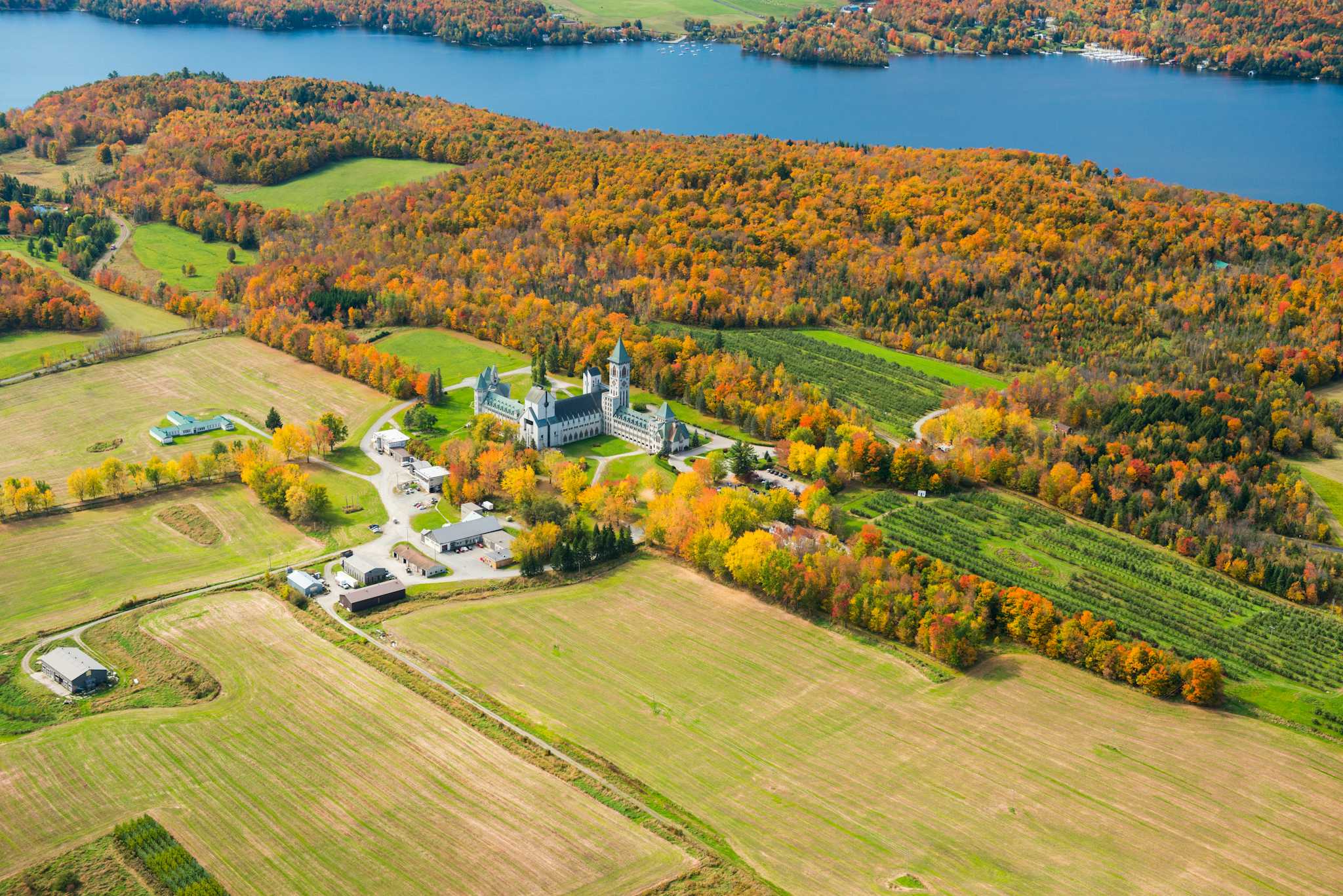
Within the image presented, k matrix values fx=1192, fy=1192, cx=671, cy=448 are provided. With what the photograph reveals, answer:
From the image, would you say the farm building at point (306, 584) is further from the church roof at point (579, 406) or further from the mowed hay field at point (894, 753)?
the church roof at point (579, 406)

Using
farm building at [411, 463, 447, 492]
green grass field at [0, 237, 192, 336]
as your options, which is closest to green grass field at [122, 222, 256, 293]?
green grass field at [0, 237, 192, 336]

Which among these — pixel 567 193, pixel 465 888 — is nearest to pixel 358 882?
pixel 465 888

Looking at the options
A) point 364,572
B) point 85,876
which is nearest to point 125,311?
point 364,572

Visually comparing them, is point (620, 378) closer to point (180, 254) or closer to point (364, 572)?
point (364, 572)

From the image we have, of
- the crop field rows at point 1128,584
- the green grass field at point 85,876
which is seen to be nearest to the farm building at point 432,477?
the crop field rows at point 1128,584

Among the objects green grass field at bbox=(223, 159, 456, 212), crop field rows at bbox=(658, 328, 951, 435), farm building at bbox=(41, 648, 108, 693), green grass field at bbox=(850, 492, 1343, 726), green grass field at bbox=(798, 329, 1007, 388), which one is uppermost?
green grass field at bbox=(223, 159, 456, 212)

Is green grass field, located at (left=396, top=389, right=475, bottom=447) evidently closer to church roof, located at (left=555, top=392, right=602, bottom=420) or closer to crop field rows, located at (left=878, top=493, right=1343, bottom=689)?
church roof, located at (left=555, top=392, right=602, bottom=420)
